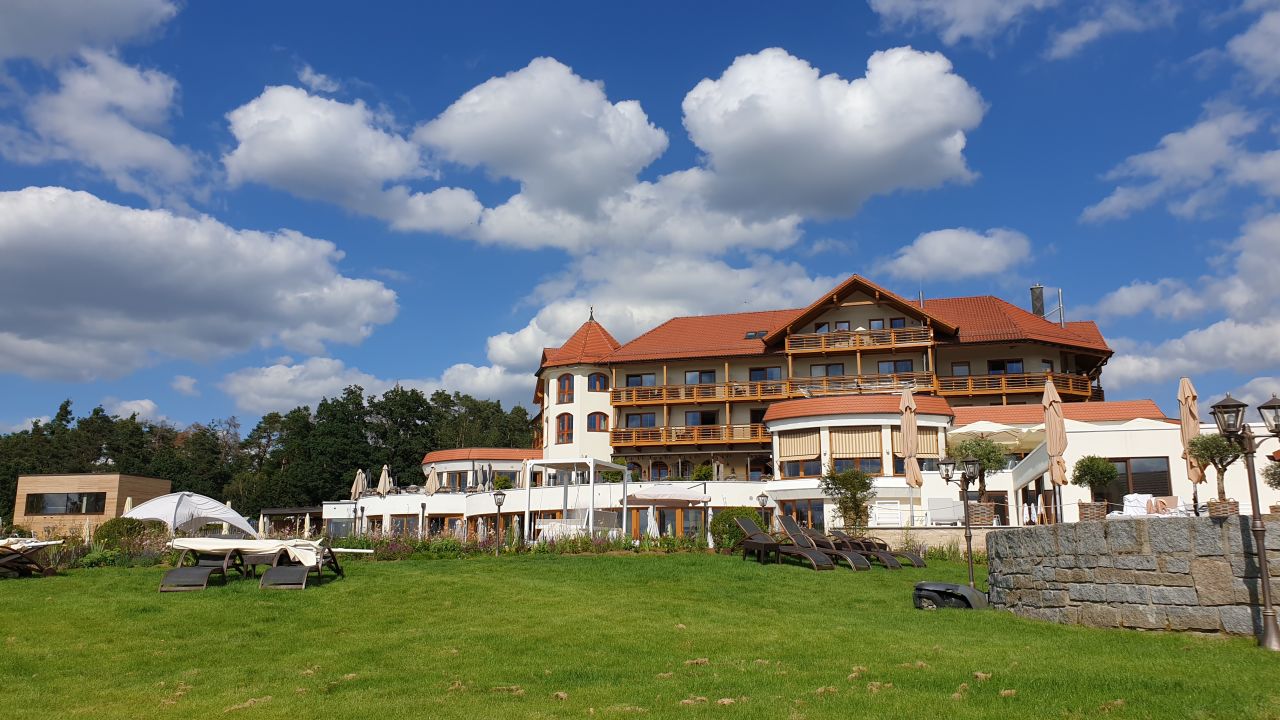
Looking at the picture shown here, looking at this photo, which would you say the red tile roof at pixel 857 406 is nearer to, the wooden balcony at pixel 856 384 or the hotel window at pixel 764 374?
the wooden balcony at pixel 856 384

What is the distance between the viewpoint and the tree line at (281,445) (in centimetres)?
7406

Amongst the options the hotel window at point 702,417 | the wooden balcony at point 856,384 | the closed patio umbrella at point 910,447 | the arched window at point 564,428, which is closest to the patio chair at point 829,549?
the closed patio umbrella at point 910,447

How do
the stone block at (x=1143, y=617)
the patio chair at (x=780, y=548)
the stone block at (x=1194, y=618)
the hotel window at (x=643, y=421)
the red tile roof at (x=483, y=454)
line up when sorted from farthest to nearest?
the red tile roof at (x=483, y=454), the hotel window at (x=643, y=421), the patio chair at (x=780, y=548), the stone block at (x=1143, y=617), the stone block at (x=1194, y=618)

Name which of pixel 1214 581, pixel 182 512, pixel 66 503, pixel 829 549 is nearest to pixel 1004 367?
pixel 829 549

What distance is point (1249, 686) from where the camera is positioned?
877 cm

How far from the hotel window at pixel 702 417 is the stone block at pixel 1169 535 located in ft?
126

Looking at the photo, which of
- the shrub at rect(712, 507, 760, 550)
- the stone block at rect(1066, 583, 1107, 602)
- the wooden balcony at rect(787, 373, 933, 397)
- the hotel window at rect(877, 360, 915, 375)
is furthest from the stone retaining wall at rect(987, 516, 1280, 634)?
the hotel window at rect(877, 360, 915, 375)

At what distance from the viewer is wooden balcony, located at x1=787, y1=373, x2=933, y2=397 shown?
46375 millimetres

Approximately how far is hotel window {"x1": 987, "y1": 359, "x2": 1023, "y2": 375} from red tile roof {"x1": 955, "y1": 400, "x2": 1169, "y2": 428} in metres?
6.27

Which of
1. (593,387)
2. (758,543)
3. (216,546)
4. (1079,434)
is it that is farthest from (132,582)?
(593,387)

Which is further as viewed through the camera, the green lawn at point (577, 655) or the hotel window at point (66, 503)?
the hotel window at point (66, 503)

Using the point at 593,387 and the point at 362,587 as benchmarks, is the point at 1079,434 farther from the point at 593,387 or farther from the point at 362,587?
the point at 593,387

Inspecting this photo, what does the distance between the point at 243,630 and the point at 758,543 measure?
11.6 metres

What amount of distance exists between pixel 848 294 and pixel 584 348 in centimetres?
1409
